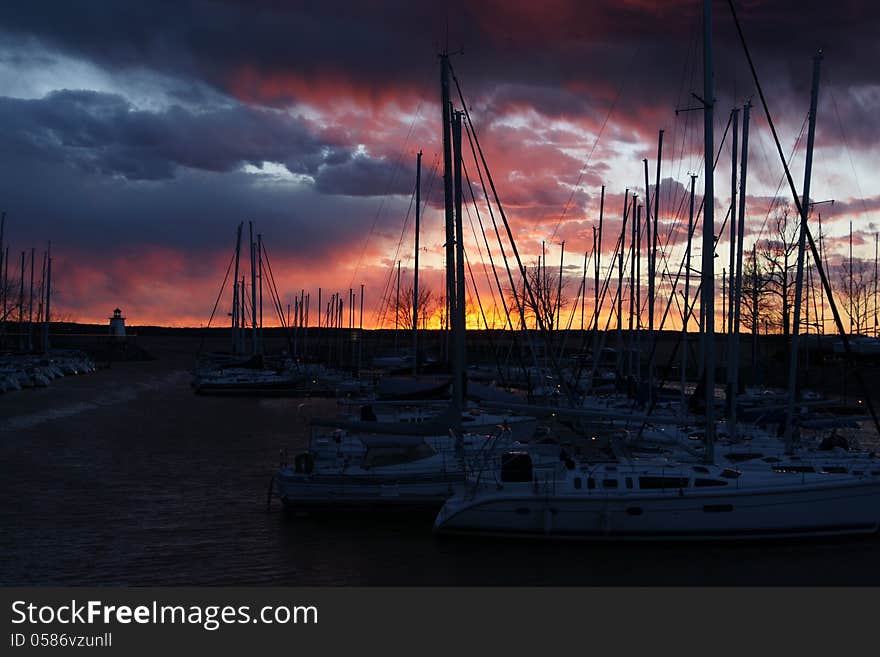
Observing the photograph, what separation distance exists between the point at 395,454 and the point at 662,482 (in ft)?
28.2

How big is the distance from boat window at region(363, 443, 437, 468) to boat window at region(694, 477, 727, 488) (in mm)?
8369

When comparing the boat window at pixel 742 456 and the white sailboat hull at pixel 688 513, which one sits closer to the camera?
the white sailboat hull at pixel 688 513

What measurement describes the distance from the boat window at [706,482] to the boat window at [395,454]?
8.37 metres

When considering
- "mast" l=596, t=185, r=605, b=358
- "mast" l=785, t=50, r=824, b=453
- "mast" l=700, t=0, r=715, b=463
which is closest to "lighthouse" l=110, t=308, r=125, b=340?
"mast" l=596, t=185, r=605, b=358

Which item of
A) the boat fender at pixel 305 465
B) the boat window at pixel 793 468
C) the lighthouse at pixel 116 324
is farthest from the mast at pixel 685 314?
the lighthouse at pixel 116 324

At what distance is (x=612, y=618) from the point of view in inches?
610

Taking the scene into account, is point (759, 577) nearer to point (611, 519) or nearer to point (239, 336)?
point (611, 519)

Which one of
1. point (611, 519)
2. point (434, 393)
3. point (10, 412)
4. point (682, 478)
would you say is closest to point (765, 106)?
point (682, 478)

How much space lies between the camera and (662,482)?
21531 millimetres

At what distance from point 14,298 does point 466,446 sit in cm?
13361

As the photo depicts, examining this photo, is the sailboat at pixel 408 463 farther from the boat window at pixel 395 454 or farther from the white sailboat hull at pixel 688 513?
the white sailboat hull at pixel 688 513

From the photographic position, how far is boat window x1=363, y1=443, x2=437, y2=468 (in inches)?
1032

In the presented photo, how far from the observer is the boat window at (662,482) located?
2142 cm

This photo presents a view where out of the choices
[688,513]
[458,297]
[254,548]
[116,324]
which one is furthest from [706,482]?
[116,324]
